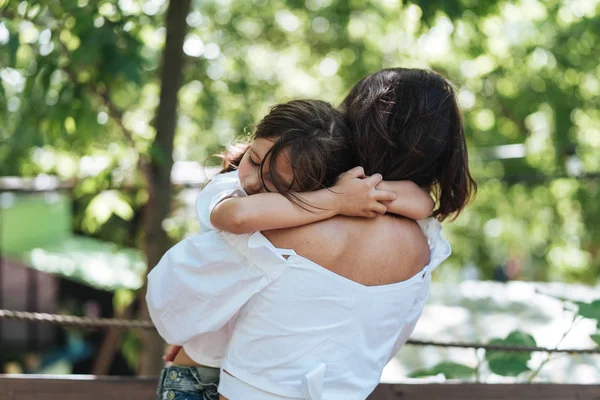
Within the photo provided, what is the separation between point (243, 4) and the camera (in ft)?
15.9

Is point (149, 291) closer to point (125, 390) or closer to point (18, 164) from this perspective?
point (125, 390)

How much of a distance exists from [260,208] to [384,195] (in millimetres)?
234

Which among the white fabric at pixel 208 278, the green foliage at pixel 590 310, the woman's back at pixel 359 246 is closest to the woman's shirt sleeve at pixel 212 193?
the white fabric at pixel 208 278

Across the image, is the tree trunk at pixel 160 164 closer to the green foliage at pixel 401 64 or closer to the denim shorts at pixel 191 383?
the green foliage at pixel 401 64

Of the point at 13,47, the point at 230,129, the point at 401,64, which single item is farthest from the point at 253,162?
the point at 401,64

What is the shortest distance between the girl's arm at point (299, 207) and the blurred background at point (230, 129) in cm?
82

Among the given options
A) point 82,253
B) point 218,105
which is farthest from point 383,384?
point 82,253

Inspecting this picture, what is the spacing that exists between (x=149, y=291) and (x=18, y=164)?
3654 mm

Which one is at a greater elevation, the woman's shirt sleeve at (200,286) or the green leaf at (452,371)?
the woman's shirt sleeve at (200,286)

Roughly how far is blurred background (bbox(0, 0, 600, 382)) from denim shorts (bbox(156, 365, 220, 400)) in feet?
3.15

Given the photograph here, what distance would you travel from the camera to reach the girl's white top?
4.56 feet

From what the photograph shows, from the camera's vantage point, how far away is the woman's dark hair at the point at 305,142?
1.40 metres

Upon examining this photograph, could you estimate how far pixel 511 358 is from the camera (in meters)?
2.13

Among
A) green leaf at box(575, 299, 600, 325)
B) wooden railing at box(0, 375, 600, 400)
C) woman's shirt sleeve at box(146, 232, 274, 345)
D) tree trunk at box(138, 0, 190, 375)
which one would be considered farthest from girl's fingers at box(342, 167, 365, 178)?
tree trunk at box(138, 0, 190, 375)
